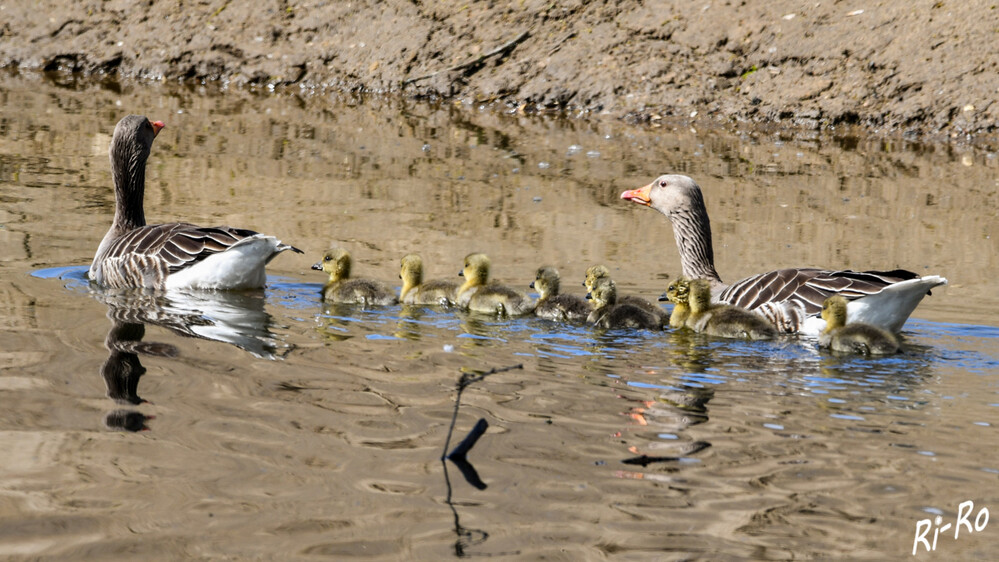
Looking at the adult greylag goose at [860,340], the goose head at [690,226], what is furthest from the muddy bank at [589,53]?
the adult greylag goose at [860,340]

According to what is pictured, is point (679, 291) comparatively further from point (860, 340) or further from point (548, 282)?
point (860, 340)

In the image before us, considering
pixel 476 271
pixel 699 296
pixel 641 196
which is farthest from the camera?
pixel 641 196

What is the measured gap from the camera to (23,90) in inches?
770

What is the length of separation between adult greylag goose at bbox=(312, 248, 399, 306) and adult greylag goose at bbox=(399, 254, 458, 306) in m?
0.15

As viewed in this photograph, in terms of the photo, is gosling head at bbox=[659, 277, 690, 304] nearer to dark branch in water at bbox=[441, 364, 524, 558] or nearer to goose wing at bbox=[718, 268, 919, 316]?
goose wing at bbox=[718, 268, 919, 316]

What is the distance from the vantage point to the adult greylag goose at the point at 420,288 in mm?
8844

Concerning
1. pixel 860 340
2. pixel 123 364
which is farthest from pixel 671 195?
pixel 123 364

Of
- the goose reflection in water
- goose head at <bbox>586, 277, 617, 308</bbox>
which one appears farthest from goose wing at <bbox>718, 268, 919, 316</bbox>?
the goose reflection in water

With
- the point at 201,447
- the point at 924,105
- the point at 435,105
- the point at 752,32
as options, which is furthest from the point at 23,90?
the point at 201,447

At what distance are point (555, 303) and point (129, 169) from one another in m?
4.17

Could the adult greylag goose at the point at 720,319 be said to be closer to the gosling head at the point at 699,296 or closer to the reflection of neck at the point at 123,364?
the gosling head at the point at 699,296

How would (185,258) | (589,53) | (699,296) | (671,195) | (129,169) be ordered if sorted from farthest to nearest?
1. (589,53)
2. (129,169)
3. (671,195)
4. (185,258)
5. (699,296)

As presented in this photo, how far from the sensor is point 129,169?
10.2 metres

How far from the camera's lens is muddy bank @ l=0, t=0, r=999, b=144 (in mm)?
16984
